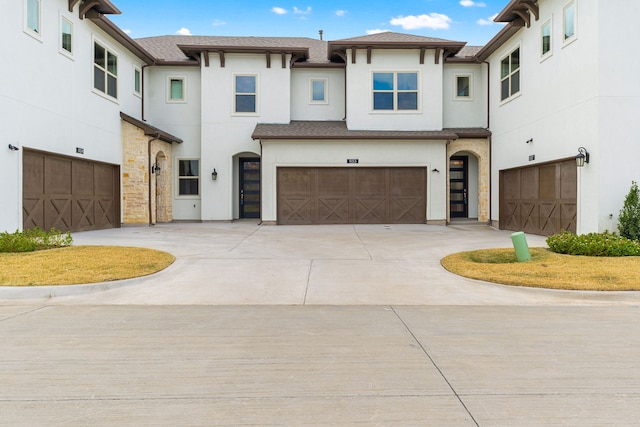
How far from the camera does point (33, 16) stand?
12.7 metres

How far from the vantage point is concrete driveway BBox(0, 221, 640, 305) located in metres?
6.96

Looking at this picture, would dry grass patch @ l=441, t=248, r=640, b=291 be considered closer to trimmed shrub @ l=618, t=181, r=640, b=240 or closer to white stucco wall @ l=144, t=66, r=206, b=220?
trimmed shrub @ l=618, t=181, r=640, b=240

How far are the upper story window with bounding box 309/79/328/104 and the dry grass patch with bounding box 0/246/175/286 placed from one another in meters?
12.8

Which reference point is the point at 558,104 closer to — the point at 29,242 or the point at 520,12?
the point at 520,12

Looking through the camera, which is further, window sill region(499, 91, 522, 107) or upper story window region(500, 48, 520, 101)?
upper story window region(500, 48, 520, 101)

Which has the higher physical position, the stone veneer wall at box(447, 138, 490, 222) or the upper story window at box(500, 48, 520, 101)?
the upper story window at box(500, 48, 520, 101)

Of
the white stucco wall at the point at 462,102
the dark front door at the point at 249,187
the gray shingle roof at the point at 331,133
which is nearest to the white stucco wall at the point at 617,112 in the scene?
the gray shingle roof at the point at 331,133

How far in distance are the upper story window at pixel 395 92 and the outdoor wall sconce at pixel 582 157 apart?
8.57 meters

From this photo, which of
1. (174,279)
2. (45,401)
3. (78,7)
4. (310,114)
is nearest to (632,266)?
(174,279)

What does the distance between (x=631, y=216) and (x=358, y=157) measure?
1040 centimetres

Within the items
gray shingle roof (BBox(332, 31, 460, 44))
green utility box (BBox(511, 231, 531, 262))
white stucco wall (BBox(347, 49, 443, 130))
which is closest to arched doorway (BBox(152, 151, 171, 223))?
white stucco wall (BBox(347, 49, 443, 130))

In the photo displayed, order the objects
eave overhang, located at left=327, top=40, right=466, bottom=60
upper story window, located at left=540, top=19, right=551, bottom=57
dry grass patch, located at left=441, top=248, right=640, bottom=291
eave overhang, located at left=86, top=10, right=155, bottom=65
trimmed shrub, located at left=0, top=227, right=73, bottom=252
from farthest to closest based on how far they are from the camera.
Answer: eave overhang, located at left=327, top=40, right=466, bottom=60 → eave overhang, located at left=86, top=10, right=155, bottom=65 → upper story window, located at left=540, top=19, right=551, bottom=57 → trimmed shrub, located at left=0, top=227, right=73, bottom=252 → dry grass patch, located at left=441, top=248, right=640, bottom=291

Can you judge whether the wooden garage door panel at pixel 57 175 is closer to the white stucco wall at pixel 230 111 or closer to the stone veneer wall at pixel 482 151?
the white stucco wall at pixel 230 111

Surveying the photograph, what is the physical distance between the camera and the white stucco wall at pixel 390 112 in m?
19.5
